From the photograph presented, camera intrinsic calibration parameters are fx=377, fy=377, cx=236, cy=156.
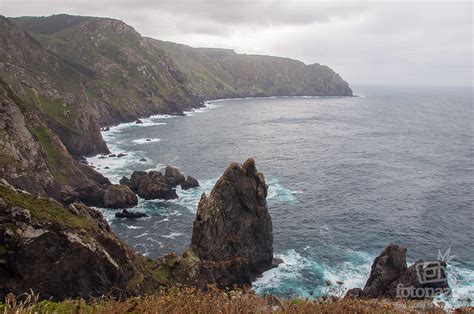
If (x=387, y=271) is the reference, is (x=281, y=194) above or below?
above

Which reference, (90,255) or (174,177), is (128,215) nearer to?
(174,177)

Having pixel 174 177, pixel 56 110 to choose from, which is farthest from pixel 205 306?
pixel 56 110

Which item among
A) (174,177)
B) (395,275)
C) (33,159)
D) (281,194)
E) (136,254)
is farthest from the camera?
(174,177)

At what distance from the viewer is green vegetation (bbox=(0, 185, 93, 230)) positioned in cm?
2845

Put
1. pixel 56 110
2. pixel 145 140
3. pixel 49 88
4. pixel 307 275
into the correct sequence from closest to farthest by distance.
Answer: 1. pixel 307 275
2. pixel 56 110
3. pixel 49 88
4. pixel 145 140

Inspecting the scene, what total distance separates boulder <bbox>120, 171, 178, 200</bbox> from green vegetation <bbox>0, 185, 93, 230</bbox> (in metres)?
44.8

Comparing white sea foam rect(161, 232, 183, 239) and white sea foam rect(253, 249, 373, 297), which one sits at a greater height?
white sea foam rect(161, 232, 183, 239)

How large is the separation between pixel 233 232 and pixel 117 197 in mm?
30195

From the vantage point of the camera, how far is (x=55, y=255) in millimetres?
28219

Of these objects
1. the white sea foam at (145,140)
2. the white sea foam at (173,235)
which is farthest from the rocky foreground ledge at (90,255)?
the white sea foam at (145,140)

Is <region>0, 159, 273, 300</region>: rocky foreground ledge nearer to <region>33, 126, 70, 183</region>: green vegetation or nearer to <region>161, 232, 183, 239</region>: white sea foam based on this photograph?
<region>161, 232, 183, 239</region>: white sea foam

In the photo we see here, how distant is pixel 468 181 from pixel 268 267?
205 ft

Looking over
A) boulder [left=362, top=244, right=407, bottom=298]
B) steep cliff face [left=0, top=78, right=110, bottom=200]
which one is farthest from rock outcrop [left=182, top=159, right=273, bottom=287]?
steep cliff face [left=0, top=78, right=110, bottom=200]

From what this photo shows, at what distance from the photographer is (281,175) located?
97.2 metres
